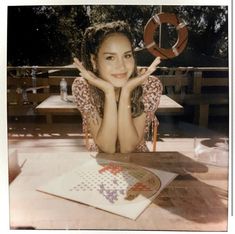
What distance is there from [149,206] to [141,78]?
789mm

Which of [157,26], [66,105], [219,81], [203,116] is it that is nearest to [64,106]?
[66,105]

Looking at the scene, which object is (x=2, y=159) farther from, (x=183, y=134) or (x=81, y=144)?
(x=183, y=134)

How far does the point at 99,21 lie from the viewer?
2387 millimetres

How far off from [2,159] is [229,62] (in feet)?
5.06

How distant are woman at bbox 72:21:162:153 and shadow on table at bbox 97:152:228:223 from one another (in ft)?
0.48

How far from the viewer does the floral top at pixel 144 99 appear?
2.45 m

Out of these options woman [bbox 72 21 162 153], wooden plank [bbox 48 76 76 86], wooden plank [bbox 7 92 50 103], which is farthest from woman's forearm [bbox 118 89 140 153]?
wooden plank [bbox 7 92 50 103]

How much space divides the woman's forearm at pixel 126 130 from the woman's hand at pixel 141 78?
4.0 inches

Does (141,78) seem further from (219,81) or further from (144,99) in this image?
(219,81)

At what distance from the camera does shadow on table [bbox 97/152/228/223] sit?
2.32 meters

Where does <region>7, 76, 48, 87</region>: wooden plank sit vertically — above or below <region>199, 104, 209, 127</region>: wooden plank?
above

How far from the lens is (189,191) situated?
237 centimetres

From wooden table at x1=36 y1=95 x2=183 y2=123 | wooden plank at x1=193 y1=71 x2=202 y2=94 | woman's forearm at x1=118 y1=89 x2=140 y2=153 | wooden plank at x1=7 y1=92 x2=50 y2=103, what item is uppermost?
wooden plank at x1=193 y1=71 x2=202 y2=94

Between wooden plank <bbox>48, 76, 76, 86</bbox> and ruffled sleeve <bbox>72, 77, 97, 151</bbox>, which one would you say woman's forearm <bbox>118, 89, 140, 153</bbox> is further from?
wooden plank <bbox>48, 76, 76, 86</bbox>
